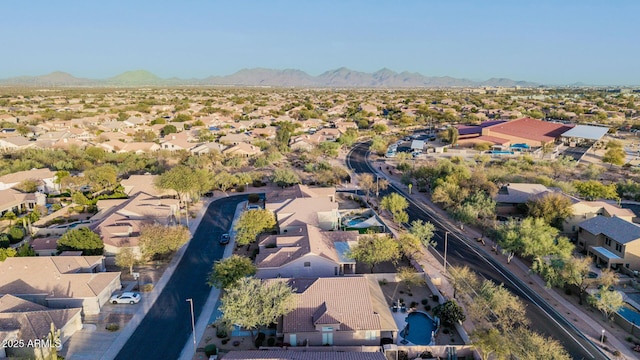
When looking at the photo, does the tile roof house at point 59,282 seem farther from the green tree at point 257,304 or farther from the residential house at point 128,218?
the green tree at point 257,304

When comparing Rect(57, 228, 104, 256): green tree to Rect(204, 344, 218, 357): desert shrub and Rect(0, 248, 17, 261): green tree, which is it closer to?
Rect(0, 248, 17, 261): green tree

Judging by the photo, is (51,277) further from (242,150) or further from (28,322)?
(242,150)

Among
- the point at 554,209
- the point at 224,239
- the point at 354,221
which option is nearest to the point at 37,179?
the point at 224,239

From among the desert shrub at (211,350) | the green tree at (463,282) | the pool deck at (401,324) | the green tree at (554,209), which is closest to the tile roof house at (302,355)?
the desert shrub at (211,350)

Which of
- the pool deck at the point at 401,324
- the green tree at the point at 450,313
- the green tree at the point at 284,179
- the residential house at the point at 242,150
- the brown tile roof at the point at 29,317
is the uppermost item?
the residential house at the point at 242,150

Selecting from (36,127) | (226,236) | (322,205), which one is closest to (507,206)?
(322,205)

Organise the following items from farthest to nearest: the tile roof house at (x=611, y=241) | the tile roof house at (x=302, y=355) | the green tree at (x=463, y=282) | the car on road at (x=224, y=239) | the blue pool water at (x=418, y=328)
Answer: the car on road at (x=224, y=239) → the tile roof house at (x=611, y=241) → the green tree at (x=463, y=282) → the blue pool water at (x=418, y=328) → the tile roof house at (x=302, y=355)

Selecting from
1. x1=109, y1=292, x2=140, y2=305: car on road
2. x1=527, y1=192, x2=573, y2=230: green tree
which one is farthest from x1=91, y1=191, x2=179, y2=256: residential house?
x1=527, y1=192, x2=573, y2=230: green tree
